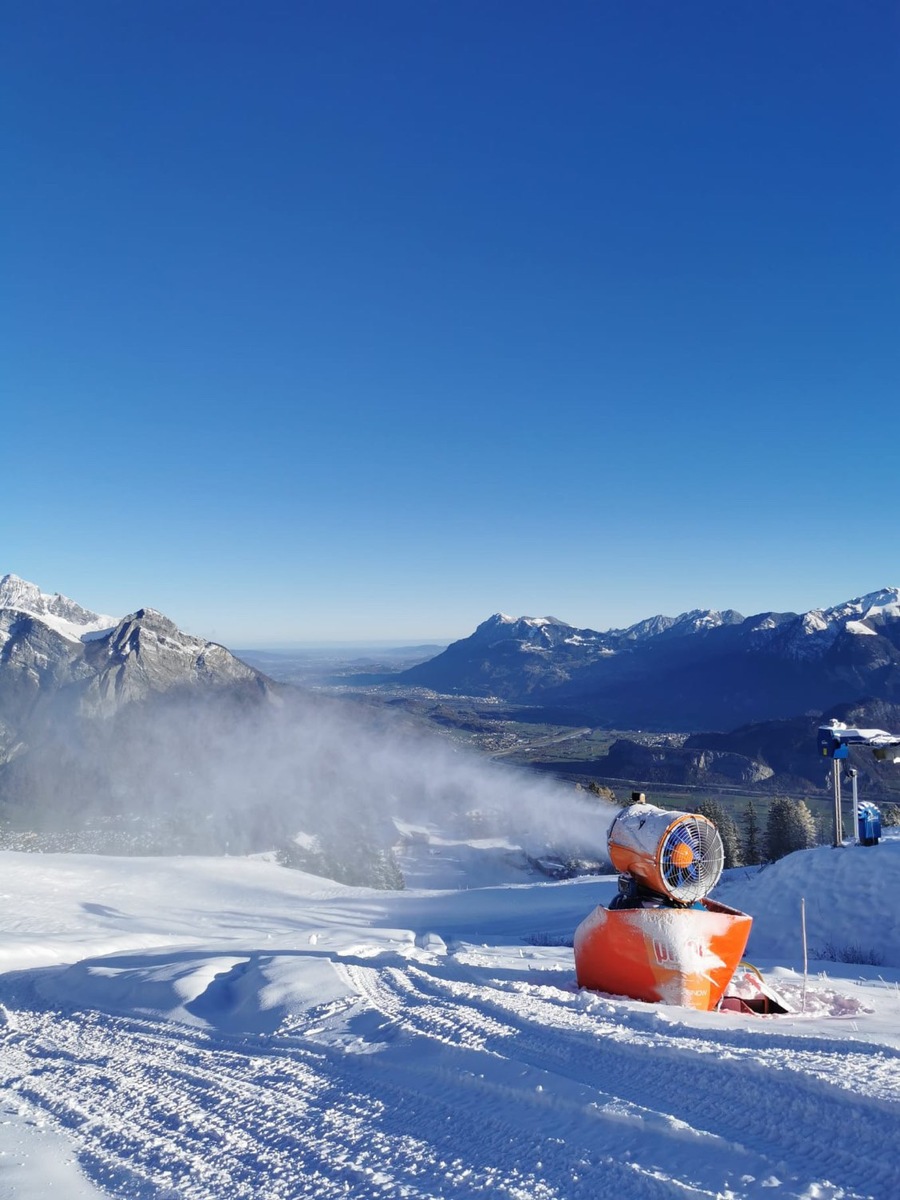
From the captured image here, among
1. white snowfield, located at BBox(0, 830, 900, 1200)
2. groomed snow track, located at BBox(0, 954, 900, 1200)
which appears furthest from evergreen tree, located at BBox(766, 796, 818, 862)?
groomed snow track, located at BBox(0, 954, 900, 1200)

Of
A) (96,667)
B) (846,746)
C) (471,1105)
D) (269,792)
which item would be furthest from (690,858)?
(96,667)

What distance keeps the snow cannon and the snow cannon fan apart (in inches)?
0.4

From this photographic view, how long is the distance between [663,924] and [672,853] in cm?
75

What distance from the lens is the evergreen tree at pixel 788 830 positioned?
29.5 metres

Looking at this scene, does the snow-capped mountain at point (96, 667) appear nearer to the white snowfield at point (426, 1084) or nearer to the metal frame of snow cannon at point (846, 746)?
the metal frame of snow cannon at point (846, 746)

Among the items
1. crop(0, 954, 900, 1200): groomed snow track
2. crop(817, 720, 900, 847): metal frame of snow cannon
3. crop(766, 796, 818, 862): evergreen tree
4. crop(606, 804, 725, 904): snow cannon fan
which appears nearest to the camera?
crop(0, 954, 900, 1200): groomed snow track

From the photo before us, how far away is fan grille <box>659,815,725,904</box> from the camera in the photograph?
323 inches

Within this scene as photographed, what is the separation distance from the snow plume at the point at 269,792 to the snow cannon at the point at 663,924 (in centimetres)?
2492

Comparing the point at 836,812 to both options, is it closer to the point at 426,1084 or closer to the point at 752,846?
the point at 426,1084

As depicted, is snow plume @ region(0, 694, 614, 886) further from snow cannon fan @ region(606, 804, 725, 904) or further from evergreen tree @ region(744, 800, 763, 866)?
snow cannon fan @ region(606, 804, 725, 904)

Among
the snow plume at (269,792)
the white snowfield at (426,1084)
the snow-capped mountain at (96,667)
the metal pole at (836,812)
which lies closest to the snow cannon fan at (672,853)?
the white snowfield at (426,1084)

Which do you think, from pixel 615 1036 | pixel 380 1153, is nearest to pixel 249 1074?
pixel 380 1153

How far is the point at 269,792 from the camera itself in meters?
60.2

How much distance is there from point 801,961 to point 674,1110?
810 centimetres
